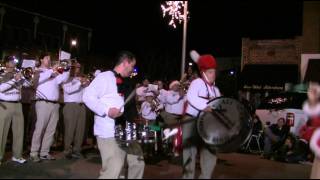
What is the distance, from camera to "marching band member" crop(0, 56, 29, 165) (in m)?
10.1

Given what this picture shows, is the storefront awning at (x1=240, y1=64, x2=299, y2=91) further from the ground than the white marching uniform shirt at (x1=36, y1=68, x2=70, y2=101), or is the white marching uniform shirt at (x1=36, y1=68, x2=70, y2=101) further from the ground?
the storefront awning at (x1=240, y1=64, x2=299, y2=91)

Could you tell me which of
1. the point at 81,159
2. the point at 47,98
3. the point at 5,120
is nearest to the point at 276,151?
the point at 81,159

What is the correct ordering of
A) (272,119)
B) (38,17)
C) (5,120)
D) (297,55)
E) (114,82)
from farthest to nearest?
(38,17)
(297,55)
(272,119)
(5,120)
(114,82)

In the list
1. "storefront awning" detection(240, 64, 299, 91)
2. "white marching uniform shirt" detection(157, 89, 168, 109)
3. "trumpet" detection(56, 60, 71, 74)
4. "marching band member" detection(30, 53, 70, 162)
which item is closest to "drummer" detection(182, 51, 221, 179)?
"marching band member" detection(30, 53, 70, 162)

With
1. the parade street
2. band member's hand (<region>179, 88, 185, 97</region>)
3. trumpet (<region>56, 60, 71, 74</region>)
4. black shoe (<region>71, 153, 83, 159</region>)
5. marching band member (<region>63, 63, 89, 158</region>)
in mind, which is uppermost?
trumpet (<region>56, 60, 71, 74</region>)

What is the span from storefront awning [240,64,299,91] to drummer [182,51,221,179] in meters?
17.1

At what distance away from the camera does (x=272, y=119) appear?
14.3 metres

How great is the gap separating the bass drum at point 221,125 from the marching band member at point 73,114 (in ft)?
16.1

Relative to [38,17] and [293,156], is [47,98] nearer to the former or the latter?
[293,156]

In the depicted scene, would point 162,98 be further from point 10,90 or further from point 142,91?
point 10,90

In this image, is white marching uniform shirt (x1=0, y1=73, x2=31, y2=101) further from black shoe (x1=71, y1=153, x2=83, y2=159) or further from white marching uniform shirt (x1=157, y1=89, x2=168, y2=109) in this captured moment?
white marching uniform shirt (x1=157, y1=89, x2=168, y2=109)

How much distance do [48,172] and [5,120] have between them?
1.56m

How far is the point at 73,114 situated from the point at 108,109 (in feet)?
16.7

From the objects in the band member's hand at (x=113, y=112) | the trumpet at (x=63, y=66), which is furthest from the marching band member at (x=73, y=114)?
the band member's hand at (x=113, y=112)
